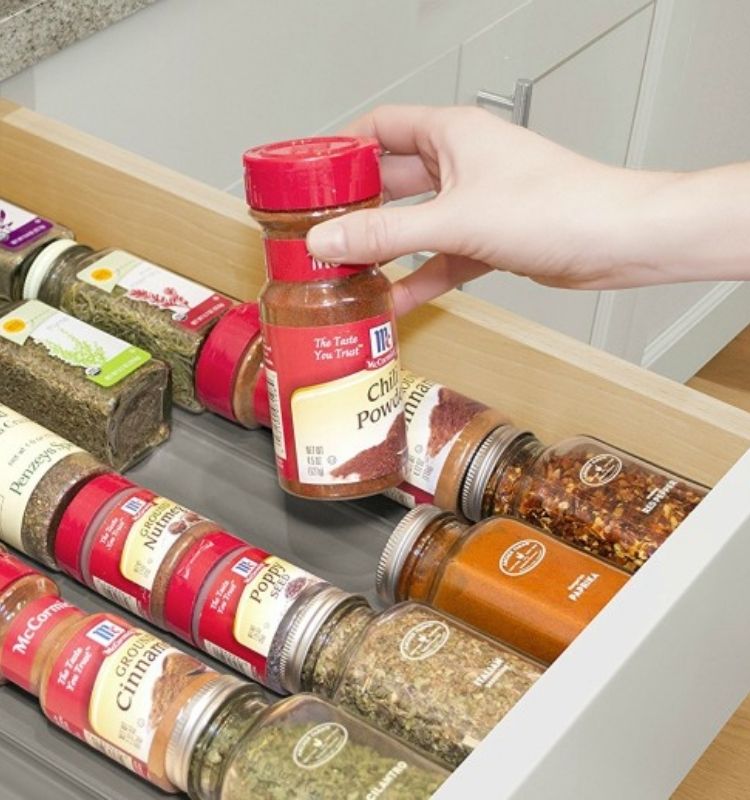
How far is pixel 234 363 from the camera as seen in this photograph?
972 mm

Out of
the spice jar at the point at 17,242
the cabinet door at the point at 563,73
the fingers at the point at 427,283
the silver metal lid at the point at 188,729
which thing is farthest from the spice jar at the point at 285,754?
the cabinet door at the point at 563,73

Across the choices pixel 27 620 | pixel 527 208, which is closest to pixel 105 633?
pixel 27 620

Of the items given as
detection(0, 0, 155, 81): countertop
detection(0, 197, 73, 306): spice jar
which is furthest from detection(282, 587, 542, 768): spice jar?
detection(0, 0, 155, 81): countertop

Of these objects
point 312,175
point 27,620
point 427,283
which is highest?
point 312,175

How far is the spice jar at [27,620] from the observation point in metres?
0.80

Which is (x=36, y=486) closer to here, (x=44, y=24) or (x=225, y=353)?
(x=225, y=353)

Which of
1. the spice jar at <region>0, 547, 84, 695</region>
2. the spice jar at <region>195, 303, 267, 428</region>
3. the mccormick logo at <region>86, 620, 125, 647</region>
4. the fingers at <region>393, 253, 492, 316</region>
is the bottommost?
the spice jar at <region>0, 547, 84, 695</region>

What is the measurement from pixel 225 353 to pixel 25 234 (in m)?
0.21

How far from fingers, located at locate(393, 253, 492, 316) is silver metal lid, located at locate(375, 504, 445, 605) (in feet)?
0.55

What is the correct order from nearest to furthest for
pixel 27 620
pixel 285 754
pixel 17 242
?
pixel 285 754 → pixel 27 620 → pixel 17 242

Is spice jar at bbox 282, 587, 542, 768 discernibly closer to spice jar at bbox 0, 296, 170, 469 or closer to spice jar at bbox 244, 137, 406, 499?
spice jar at bbox 244, 137, 406, 499

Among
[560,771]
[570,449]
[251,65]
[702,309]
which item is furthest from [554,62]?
[560,771]

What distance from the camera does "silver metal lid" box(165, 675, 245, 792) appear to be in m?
0.74

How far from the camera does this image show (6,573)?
2.72 ft
